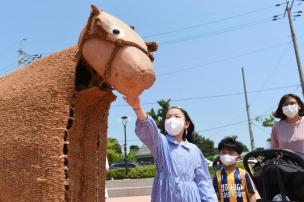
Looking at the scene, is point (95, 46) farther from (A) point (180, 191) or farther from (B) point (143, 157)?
(B) point (143, 157)

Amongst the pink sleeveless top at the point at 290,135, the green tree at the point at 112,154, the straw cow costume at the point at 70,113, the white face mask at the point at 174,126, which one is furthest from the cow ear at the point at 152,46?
the green tree at the point at 112,154

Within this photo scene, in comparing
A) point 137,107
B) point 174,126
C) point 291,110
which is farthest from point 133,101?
point 291,110

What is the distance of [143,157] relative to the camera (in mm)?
53719

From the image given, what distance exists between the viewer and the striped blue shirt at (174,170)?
2.53 m

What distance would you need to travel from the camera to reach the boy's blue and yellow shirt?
382cm

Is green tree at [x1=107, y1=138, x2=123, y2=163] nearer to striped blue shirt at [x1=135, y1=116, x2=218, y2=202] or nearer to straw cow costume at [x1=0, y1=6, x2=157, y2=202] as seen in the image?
striped blue shirt at [x1=135, y1=116, x2=218, y2=202]

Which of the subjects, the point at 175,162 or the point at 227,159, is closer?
the point at 175,162

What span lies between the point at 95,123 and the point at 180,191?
796mm

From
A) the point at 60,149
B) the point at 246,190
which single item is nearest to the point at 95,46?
the point at 60,149

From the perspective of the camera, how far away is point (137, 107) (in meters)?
2.22

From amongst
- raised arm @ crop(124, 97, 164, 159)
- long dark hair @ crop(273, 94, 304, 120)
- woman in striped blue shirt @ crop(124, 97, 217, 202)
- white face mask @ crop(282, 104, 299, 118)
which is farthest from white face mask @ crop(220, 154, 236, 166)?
raised arm @ crop(124, 97, 164, 159)

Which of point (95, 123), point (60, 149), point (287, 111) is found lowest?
point (60, 149)

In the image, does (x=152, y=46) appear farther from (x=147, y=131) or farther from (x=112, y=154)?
(x=112, y=154)

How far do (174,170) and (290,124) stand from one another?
167 cm
